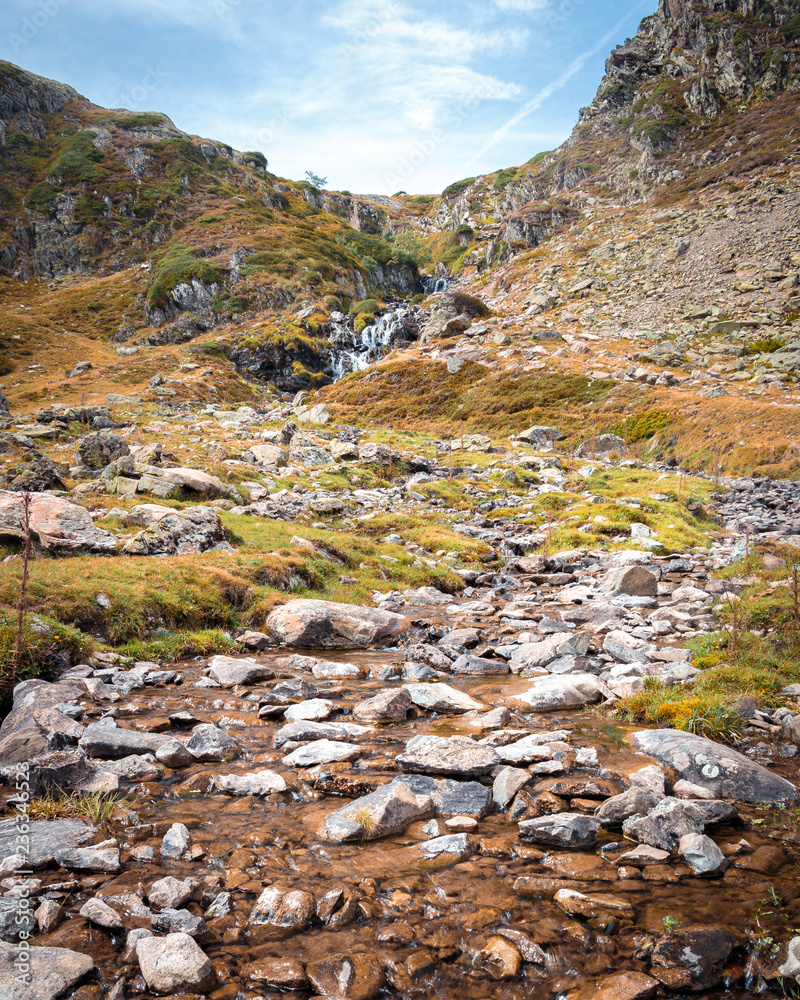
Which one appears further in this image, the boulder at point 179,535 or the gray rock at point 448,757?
the boulder at point 179,535

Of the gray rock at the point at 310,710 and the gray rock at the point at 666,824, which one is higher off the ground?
the gray rock at the point at 310,710

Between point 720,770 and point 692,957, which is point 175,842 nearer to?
point 692,957

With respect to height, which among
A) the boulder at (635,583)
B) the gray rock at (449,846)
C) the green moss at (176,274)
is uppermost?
the green moss at (176,274)

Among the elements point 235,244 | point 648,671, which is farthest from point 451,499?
point 235,244

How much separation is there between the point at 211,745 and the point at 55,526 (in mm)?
10407

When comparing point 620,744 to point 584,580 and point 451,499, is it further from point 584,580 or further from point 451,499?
point 451,499

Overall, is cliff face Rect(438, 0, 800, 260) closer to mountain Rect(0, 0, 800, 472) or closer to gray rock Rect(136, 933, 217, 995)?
mountain Rect(0, 0, 800, 472)

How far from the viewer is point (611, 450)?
42844 mm

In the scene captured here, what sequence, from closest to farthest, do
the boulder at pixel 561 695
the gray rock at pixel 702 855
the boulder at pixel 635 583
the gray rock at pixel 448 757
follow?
the gray rock at pixel 702 855, the gray rock at pixel 448 757, the boulder at pixel 561 695, the boulder at pixel 635 583

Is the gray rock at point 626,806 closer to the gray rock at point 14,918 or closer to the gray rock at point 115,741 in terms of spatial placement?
the gray rock at point 14,918

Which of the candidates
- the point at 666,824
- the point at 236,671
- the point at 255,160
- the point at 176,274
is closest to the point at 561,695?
the point at 666,824

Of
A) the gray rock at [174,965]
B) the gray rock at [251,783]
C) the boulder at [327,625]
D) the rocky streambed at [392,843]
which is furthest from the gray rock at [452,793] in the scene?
the boulder at [327,625]

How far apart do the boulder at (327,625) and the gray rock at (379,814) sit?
6.87 meters

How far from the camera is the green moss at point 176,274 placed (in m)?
85.8
